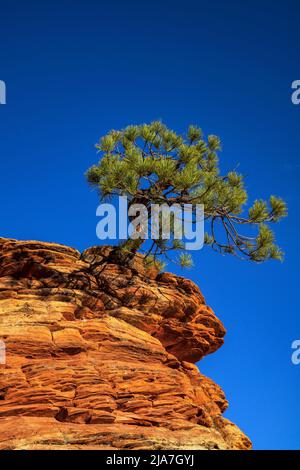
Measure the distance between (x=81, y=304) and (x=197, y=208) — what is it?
448cm

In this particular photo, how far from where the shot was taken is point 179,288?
59.7ft

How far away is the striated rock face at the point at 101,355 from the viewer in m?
12.0

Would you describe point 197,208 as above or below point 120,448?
above

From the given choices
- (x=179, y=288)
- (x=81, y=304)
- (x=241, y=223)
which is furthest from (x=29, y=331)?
(x=241, y=223)

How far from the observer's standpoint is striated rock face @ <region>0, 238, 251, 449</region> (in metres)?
12.0

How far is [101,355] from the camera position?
14.3 meters

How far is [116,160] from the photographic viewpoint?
56.7 feet

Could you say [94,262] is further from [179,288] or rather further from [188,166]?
[188,166]

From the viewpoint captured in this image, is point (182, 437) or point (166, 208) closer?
point (182, 437)
